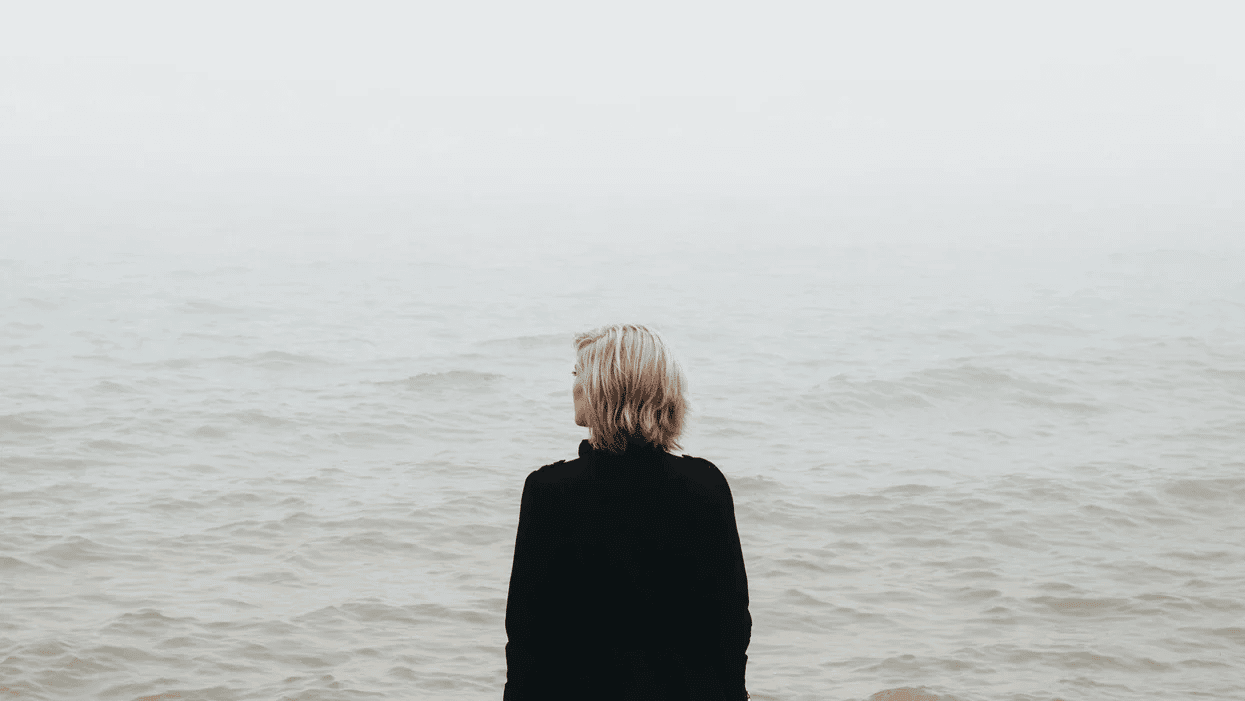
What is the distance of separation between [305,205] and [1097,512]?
46058 mm

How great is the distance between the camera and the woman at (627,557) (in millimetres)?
2615

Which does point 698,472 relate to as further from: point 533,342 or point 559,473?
point 533,342

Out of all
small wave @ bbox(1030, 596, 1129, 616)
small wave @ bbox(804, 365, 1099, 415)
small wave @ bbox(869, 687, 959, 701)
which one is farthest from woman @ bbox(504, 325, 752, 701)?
small wave @ bbox(804, 365, 1099, 415)

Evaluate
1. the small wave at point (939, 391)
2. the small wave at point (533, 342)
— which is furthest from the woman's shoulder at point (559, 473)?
the small wave at point (533, 342)

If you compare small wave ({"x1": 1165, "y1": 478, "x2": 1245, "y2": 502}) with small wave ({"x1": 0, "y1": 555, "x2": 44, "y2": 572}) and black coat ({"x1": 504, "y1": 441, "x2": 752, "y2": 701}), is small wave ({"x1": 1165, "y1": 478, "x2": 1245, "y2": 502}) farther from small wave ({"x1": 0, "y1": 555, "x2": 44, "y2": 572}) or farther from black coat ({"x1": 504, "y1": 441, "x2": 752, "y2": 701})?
black coat ({"x1": 504, "y1": 441, "x2": 752, "y2": 701})

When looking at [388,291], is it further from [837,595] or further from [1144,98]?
[1144,98]

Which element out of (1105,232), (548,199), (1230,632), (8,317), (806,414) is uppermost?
(548,199)

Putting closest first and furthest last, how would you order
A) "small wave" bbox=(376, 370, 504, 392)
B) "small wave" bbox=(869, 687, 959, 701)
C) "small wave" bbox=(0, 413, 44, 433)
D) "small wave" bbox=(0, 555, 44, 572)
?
"small wave" bbox=(869, 687, 959, 701), "small wave" bbox=(0, 555, 44, 572), "small wave" bbox=(0, 413, 44, 433), "small wave" bbox=(376, 370, 504, 392)

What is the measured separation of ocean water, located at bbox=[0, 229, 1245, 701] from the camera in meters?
7.03

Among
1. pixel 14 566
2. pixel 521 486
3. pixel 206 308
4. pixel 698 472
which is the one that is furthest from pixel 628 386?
pixel 206 308

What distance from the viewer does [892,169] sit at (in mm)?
90938

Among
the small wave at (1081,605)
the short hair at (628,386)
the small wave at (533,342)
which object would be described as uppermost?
the small wave at (533,342)

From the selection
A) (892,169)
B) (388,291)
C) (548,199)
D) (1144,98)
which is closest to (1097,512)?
(388,291)

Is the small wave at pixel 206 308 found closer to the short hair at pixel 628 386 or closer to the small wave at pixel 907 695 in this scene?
the small wave at pixel 907 695
